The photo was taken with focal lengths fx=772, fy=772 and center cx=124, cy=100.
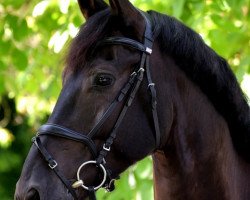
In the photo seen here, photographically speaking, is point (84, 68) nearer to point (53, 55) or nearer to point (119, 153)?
point (119, 153)

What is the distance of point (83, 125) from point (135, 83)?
0.88 ft

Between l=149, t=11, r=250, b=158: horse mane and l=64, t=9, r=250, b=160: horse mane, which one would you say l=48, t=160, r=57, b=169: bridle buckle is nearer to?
l=64, t=9, r=250, b=160: horse mane

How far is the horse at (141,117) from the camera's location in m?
2.92

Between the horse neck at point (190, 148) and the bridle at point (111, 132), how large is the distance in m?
0.08

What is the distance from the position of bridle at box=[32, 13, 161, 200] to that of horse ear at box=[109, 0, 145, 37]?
0.03 m

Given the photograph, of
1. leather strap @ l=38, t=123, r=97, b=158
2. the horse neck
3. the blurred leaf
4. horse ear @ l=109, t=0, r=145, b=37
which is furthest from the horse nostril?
the blurred leaf

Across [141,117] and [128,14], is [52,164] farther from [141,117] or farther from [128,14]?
[128,14]

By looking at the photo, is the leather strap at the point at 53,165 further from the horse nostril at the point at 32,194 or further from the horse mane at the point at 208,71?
the horse mane at the point at 208,71

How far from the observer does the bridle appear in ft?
9.49

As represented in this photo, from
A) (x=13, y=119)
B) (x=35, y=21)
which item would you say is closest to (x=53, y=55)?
(x=35, y=21)

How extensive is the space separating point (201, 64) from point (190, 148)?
1.15 ft

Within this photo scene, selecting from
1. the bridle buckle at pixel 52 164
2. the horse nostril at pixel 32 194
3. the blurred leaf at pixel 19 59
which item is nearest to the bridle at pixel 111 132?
the bridle buckle at pixel 52 164

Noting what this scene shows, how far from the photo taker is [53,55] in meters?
5.83

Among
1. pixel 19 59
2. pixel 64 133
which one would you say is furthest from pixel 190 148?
pixel 19 59
